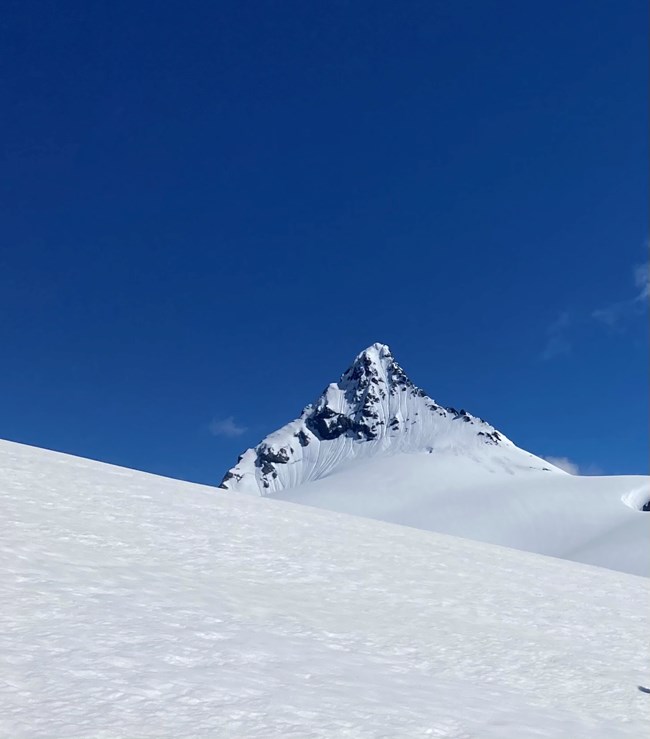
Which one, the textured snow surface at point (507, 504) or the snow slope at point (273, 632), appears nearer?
the snow slope at point (273, 632)

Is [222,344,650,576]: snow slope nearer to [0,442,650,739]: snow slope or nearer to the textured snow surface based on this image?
the textured snow surface

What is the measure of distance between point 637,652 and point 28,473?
13.8m

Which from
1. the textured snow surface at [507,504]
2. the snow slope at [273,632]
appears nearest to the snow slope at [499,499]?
the textured snow surface at [507,504]

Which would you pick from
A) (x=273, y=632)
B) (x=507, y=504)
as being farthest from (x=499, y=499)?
(x=273, y=632)

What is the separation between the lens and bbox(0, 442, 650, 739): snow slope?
6.41 metres

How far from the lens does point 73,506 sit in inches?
566

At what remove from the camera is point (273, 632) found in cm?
915

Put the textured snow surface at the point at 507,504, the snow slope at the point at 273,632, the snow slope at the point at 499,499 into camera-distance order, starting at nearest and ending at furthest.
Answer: the snow slope at the point at 273,632 < the textured snow surface at the point at 507,504 < the snow slope at the point at 499,499

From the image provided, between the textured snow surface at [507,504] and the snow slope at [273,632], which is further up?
the textured snow surface at [507,504]

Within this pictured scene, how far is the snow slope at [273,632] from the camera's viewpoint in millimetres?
6414


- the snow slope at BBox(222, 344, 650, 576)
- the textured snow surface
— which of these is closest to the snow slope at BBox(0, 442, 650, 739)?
the snow slope at BBox(222, 344, 650, 576)

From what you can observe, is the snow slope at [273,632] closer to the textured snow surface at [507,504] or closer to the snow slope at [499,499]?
the snow slope at [499,499]

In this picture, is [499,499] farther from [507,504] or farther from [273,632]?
[273,632]

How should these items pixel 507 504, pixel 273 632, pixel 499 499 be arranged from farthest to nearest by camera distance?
pixel 499 499 → pixel 507 504 → pixel 273 632
